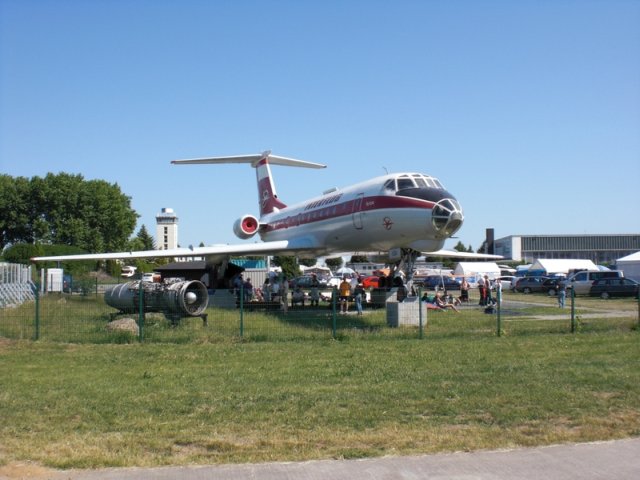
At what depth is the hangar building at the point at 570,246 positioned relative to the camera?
12662 centimetres

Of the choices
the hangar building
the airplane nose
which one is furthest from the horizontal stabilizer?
the hangar building

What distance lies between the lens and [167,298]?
1816 cm

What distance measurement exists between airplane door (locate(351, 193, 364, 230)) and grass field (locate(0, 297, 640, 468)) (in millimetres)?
8167

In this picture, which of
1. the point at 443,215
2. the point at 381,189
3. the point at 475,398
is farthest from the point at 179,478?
the point at 381,189

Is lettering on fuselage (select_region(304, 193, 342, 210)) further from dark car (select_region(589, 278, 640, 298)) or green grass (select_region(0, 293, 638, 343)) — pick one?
dark car (select_region(589, 278, 640, 298))

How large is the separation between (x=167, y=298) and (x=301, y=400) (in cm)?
1063

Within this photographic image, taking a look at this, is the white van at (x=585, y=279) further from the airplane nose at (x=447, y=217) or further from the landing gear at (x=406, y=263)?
the airplane nose at (x=447, y=217)

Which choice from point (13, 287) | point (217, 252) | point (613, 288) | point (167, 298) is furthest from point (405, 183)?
point (613, 288)

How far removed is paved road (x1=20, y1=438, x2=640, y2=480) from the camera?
17.8 ft

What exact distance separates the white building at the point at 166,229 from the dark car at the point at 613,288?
147 metres

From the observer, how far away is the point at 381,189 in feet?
68.3

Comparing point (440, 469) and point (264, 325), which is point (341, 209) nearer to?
point (264, 325)

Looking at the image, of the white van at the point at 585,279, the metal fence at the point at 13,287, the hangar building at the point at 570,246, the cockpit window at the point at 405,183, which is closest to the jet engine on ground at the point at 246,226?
the metal fence at the point at 13,287

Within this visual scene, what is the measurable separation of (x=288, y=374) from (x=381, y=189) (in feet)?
37.5
